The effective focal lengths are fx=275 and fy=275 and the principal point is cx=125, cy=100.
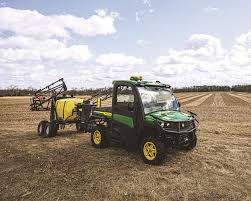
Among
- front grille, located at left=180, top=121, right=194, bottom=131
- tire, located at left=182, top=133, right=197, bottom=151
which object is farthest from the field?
front grille, located at left=180, top=121, right=194, bottom=131

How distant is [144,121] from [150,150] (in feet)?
2.60

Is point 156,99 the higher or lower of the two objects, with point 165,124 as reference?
higher

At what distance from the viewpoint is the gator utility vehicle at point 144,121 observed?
286 inches

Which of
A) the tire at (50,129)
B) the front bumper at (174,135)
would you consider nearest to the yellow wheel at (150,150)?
the front bumper at (174,135)

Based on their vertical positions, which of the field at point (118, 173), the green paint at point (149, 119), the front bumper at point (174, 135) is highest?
the green paint at point (149, 119)

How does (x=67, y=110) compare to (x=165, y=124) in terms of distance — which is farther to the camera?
(x=67, y=110)

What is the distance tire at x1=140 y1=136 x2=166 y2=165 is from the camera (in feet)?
23.2

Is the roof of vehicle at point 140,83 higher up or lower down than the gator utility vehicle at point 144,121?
higher up

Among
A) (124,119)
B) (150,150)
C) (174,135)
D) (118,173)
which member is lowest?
(118,173)

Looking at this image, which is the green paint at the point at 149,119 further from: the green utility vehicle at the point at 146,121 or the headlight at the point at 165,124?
the headlight at the point at 165,124

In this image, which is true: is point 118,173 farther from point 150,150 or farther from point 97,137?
point 97,137

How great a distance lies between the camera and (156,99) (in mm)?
8055

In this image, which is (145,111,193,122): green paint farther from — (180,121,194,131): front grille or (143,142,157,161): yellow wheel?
(143,142,157,161): yellow wheel

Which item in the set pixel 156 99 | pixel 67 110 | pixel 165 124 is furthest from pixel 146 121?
pixel 67 110
